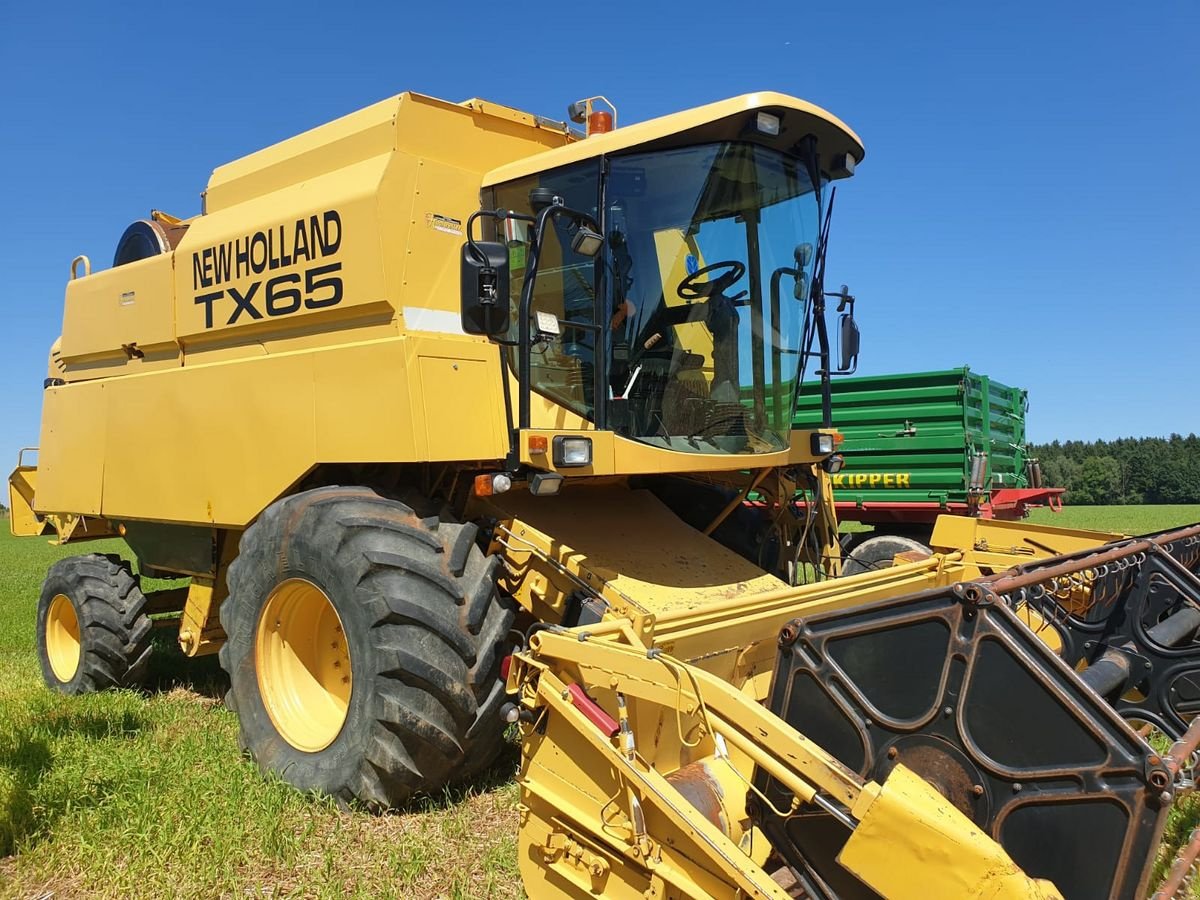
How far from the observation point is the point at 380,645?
3549 millimetres

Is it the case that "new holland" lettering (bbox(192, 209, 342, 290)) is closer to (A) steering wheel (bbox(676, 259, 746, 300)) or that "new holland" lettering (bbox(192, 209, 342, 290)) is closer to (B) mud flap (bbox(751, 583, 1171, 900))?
(A) steering wheel (bbox(676, 259, 746, 300))

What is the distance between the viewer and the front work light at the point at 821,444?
4738mm

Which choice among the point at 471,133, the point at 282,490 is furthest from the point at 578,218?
the point at 282,490

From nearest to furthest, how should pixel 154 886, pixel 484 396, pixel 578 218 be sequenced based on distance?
pixel 154 886, pixel 578 218, pixel 484 396

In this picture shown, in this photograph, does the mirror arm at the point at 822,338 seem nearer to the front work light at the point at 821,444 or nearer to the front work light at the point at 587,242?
the front work light at the point at 821,444

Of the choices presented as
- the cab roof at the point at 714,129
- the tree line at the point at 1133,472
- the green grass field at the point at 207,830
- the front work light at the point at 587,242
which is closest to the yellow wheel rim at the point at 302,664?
the green grass field at the point at 207,830

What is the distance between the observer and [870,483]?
9.79 metres

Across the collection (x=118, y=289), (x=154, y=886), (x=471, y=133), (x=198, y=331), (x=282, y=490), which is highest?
(x=471, y=133)

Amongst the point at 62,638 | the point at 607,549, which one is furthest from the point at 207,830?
the point at 62,638

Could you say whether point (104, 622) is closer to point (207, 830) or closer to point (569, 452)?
point (207, 830)

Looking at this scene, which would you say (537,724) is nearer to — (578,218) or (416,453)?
(416,453)

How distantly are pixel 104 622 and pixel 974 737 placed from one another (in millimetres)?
5694

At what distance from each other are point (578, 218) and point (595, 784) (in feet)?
7.67

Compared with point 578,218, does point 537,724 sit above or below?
below
